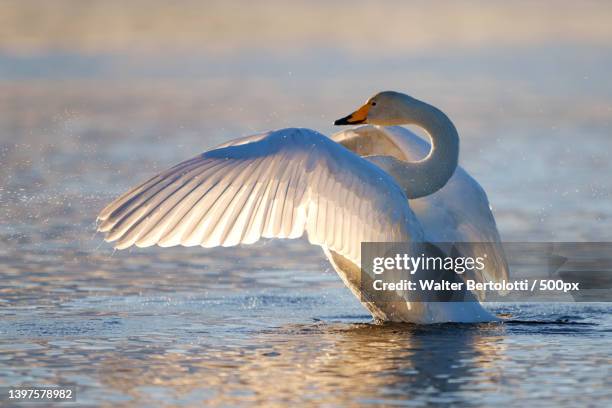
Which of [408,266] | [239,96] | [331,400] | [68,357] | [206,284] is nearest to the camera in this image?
[331,400]

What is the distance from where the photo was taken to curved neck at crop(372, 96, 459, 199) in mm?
10109

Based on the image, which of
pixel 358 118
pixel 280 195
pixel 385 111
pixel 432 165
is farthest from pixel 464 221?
pixel 280 195

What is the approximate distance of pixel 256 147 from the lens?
30.1 feet

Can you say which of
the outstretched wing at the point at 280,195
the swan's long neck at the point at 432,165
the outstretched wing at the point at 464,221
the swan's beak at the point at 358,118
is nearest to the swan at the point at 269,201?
the outstretched wing at the point at 280,195

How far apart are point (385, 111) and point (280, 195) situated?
6.03 feet

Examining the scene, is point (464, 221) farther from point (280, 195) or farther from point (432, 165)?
point (280, 195)

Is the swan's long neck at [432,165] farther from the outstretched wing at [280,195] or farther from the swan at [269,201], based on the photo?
the outstretched wing at [280,195]

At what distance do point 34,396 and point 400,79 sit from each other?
71.3 feet

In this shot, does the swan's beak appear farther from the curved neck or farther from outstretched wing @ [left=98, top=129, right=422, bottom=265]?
outstretched wing @ [left=98, top=129, right=422, bottom=265]

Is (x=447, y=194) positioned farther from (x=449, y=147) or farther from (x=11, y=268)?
(x=11, y=268)

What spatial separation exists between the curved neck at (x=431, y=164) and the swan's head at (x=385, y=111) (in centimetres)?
19

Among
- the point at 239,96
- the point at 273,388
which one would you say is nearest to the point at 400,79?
the point at 239,96

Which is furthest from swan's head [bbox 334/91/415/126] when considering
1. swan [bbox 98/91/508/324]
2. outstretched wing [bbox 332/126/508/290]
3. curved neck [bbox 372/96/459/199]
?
swan [bbox 98/91/508/324]

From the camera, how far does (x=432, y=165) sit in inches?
400
